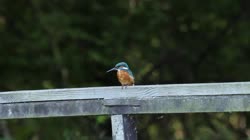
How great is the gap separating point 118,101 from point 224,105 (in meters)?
0.58

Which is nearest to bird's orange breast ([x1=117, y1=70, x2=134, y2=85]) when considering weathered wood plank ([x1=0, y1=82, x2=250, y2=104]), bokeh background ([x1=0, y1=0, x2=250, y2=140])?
weathered wood plank ([x1=0, y1=82, x2=250, y2=104])

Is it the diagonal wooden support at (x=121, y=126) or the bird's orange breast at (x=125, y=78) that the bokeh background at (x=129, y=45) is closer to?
the bird's orange breast at (x=125, y=78)

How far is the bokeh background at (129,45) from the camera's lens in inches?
303

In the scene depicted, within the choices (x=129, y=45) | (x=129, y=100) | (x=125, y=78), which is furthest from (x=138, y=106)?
(x=129, y=45)

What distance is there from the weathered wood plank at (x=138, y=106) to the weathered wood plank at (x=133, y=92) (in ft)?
0.08

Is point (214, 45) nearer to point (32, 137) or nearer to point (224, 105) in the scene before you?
point (32, 137)

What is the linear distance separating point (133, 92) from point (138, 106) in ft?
0.30

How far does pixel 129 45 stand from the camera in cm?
790

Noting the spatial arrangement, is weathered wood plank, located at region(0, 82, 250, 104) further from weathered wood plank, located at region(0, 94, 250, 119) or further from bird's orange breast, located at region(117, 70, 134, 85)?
bird's orange breast, located at region(117, 70, 134, 85)

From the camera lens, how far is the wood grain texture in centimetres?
321

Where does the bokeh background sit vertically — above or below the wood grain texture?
above

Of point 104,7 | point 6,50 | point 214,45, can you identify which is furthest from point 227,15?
point 6,50

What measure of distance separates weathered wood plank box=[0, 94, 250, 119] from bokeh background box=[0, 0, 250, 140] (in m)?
4.01

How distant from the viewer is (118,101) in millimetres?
3354
